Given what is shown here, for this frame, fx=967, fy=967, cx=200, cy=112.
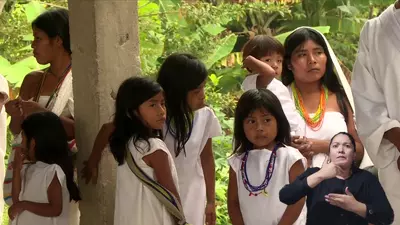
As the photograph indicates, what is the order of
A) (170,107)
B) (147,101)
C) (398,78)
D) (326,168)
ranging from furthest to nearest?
(170,107), (147,101), (398,78), (326,168)

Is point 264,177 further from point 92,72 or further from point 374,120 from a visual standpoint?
point 92,72

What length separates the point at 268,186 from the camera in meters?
4.77

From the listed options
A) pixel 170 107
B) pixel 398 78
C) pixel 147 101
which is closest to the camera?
pixel 398 78

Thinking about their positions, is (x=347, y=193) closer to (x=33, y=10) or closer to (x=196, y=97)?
(x=196, y=97)

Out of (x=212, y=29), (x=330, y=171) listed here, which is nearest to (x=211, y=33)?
(x=212, y=29)

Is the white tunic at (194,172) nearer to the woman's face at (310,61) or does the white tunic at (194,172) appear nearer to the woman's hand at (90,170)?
the woman's hand at (90,170)

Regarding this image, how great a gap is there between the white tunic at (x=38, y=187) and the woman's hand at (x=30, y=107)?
0.30m

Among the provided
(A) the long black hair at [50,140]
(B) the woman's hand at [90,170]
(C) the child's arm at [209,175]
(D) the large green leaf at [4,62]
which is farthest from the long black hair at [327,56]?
(D) the large green leaf at [4,62]

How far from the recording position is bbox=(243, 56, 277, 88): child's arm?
5.21m

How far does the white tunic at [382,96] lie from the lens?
4.69 m

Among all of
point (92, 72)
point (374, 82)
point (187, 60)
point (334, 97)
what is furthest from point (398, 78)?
point (92, 72)

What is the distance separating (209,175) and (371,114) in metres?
1.21

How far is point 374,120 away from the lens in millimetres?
4684

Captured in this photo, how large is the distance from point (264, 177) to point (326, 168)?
48 centimetres
